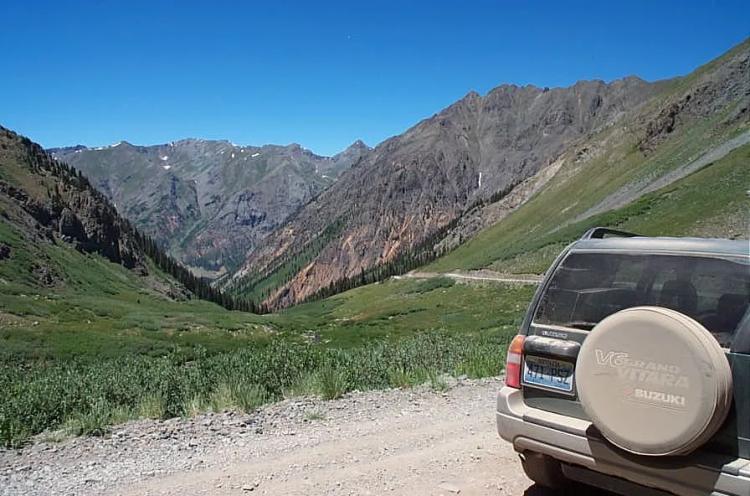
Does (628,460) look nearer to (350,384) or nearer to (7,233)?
(350,384)

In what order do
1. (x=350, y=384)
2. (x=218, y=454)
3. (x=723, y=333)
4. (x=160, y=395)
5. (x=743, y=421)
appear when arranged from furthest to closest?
(x=350, y=384), (x=160, y=395), (x=218, y=454), (x=723, y=333), (x=743, y=421)

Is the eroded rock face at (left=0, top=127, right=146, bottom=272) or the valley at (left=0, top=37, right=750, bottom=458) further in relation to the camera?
the eroded rock face at (left=0, top=127, right=146, bottom=272)

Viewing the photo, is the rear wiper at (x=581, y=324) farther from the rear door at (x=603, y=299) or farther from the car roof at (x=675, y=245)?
the car roof at (x=675, y=245)

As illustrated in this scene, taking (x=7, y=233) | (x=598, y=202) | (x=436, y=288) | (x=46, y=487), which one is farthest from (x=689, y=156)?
(x=7, y=233)

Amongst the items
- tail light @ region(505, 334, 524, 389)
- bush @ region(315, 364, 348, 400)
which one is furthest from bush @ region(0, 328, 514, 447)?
tail light @ region(505, 334, 524, 389)

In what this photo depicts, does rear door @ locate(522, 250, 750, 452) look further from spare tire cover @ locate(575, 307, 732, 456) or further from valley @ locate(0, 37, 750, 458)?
valley @ locate(0, 37, 750, 458)

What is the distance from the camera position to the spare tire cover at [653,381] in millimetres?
3846

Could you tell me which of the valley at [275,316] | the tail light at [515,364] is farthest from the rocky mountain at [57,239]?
the tail light at [515,364]

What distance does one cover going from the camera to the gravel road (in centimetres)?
605

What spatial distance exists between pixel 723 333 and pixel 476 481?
320 centimetres

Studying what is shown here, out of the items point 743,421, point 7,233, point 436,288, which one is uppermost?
point 7,233

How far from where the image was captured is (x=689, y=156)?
7188 cm

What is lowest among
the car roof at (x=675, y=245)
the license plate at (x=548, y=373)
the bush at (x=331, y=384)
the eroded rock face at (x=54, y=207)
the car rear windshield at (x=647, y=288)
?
the bush at (x=331, y=384)

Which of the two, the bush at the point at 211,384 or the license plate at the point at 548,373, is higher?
the license plate at the point at 548,373
